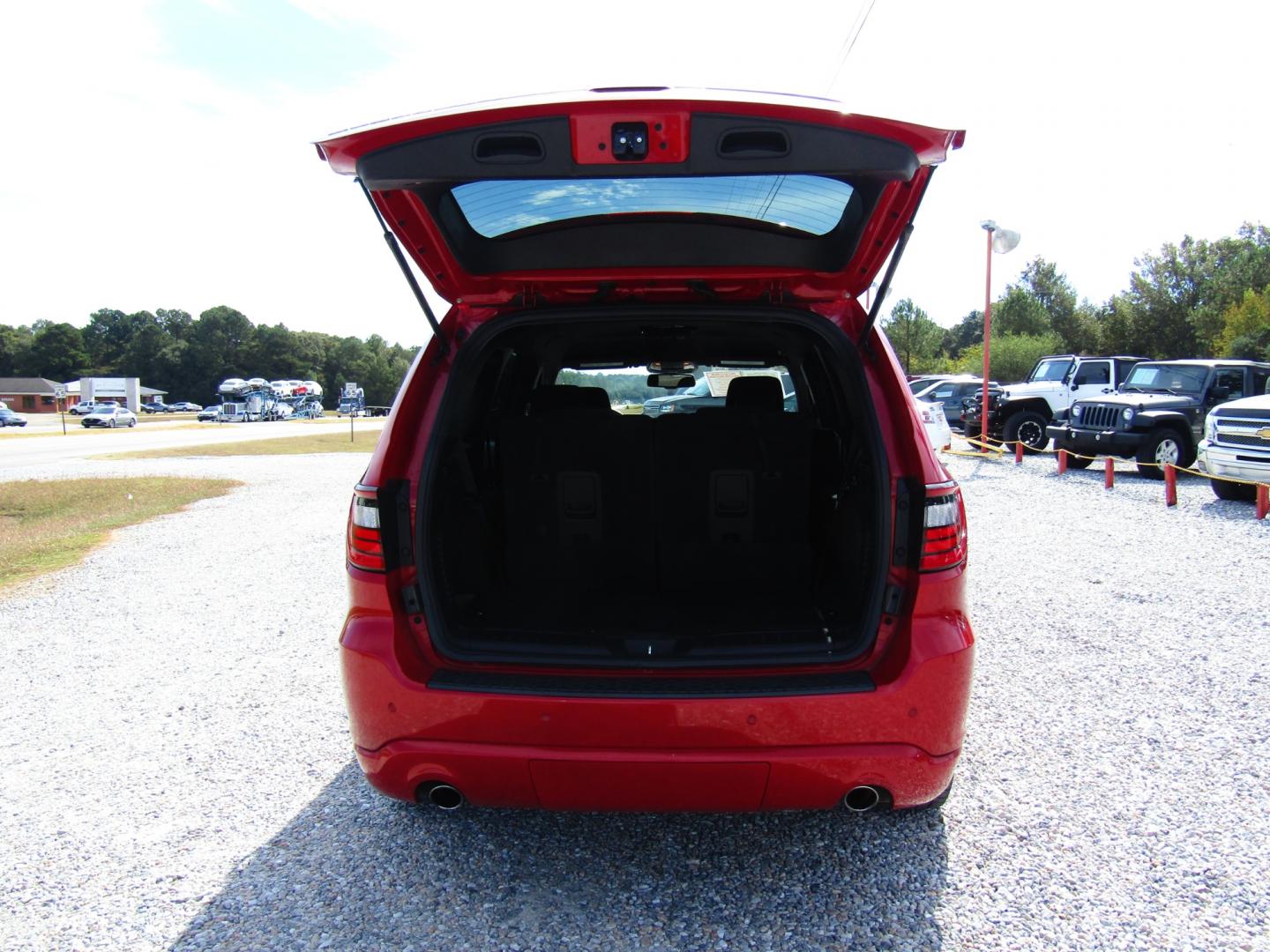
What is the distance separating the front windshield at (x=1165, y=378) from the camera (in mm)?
13109

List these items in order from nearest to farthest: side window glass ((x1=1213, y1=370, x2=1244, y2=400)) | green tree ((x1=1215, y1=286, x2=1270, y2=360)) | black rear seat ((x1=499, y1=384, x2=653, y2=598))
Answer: black rear seat ((x1=499, y1=384, x2=653, y2=598))
side window glass ((x1=1213, y1=370, x2=1244, y2=400))
green tree ((x1=1215, y1=286, x2=1270, y2=360))

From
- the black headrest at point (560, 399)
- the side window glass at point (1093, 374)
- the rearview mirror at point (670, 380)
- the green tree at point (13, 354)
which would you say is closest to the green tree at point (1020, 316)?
the side window glass at point (1093, 374)

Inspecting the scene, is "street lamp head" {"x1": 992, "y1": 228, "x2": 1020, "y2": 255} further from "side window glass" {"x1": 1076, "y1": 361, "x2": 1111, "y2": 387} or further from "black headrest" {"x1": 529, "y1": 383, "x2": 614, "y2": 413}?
"black headrest" {"x1": 529, "y1": 383, "x2": 614, "y2": 413}

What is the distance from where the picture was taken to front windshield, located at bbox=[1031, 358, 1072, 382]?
16.5 meters

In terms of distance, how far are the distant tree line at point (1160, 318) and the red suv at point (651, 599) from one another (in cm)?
4685

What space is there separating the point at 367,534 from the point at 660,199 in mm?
1246

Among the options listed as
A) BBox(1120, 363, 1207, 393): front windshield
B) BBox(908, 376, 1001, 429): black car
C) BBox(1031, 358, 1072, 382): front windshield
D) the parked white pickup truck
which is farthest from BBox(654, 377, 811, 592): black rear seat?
BBox(908, 376, 1001, 429): black car

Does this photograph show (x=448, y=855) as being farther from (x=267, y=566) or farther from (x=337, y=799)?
(x=267, y=566)

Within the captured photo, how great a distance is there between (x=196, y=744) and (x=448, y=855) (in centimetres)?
151

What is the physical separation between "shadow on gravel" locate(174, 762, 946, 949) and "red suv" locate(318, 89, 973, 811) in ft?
1.19

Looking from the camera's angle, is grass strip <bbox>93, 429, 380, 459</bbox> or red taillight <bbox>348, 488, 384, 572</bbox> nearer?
red taillight <bbox>348, 488, 384, 572</bbox>

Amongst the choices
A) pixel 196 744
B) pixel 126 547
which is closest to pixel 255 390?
pixel 126 547

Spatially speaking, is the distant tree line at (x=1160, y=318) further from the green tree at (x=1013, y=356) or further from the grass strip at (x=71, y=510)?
the grass strip at (x=71, y=510)

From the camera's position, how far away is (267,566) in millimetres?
6973
